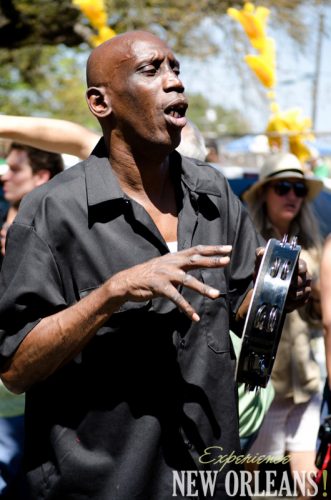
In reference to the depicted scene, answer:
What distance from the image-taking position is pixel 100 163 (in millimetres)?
2557

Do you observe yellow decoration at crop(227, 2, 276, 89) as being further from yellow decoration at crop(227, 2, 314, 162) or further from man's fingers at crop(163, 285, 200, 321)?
man's fingers at crop(163, 285, 200, 321)

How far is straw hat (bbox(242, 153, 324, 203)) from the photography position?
5.31 meters

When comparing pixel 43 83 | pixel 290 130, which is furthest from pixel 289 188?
pixel 43 83

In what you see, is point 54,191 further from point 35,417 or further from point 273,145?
point 273,145

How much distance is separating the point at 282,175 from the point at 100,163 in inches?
114

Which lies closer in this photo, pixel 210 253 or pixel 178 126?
pixel 210 253

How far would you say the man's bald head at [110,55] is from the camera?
2.50m

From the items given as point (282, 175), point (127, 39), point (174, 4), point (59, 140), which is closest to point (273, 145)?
point (282, 175)

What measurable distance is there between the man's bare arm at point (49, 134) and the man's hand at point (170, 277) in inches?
54.2

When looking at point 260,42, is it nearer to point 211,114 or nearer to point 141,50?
point 141,50

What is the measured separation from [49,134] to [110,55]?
1156mm

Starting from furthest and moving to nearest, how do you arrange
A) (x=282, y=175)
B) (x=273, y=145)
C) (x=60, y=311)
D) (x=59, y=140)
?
1. (x=273, y=145)
2. (x=282, y=175)
3. (x=59, y=140)
4. (x=60, y=311)

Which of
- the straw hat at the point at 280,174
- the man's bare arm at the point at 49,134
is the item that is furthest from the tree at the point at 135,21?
the man's bare arm at the point at 49,134

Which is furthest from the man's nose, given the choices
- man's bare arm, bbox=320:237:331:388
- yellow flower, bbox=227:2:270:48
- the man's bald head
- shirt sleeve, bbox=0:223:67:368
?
yellow flower, bbox=227:2:270:48
